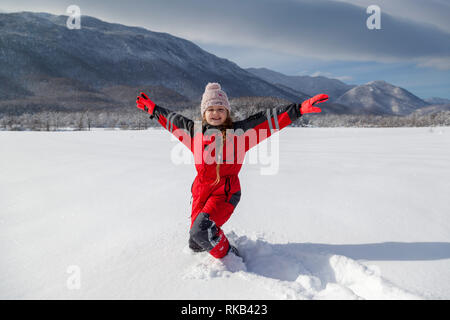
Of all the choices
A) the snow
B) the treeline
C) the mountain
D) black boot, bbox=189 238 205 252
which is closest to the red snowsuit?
black boot, bbox=189 238 205 252

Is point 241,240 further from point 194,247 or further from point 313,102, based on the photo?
point 313,102

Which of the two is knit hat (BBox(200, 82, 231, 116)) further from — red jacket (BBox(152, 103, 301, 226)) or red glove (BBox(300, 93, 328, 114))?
red glove (BBox(300, 93, 328, 114))

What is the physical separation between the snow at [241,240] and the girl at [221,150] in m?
0.24

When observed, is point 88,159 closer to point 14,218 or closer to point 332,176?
point 14,218

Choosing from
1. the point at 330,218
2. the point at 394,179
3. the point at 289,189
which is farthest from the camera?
the point at 394,179

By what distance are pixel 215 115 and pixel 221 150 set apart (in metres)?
0.32

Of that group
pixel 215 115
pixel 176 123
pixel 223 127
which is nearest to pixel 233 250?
pixel 223 127

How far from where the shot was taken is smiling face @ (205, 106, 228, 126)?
6.84ft

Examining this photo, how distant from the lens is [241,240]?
6.70 feet

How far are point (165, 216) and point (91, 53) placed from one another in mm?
205775

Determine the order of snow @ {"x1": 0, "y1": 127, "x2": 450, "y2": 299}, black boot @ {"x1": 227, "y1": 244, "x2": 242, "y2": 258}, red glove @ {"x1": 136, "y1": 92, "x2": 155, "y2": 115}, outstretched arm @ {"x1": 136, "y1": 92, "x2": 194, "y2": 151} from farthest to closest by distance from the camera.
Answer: red glove @ {"x1": 136, "y1": 92, "x2": 155, "y2": 115} < outstretched arm @ {"x1": 136, "y1": 92, "x2": 194, "y2": 151} < black boot @ {"x1": 227, "y1": 244, "x2": 242, "y2": 258} < snow @ {"x1": 0, "y1": 127, "x2": 450, "y2": 299}

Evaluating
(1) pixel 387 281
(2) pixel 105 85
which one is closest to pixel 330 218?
(1) pixel 387 281

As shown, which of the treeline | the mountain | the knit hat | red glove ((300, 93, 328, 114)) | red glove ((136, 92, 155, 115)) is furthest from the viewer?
the mountain
